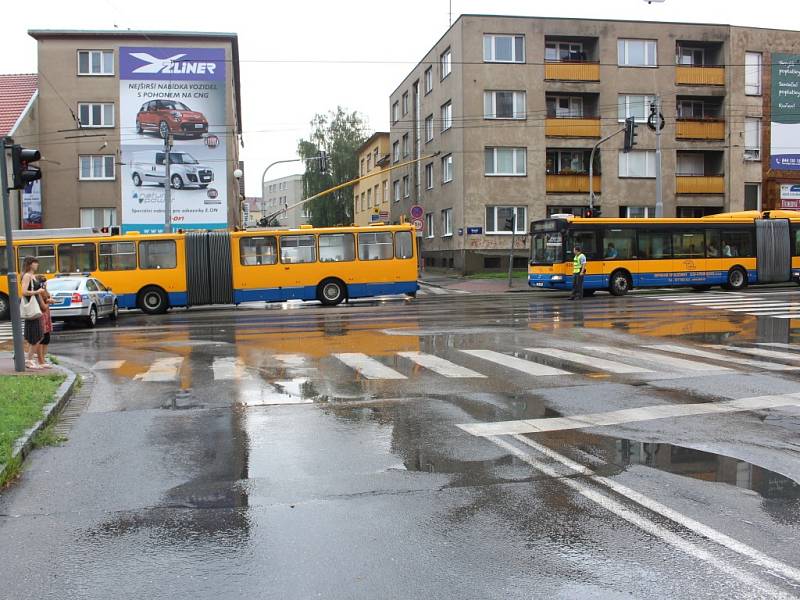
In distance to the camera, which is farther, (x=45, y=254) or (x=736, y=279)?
(x=736, y=279)

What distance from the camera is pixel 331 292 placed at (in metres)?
26.9

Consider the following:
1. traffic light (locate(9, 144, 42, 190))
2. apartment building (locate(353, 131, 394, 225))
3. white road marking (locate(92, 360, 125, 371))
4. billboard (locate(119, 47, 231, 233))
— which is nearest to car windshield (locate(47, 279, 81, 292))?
white road marking (locate(92, 360, 125, 371))

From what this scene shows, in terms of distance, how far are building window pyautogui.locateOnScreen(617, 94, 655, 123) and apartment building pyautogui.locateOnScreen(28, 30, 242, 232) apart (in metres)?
20.9

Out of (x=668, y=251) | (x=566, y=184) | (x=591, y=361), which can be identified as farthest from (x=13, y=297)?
(x=566, y=184)

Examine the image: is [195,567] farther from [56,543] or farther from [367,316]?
[367,316]

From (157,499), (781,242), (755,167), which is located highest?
(755,167)

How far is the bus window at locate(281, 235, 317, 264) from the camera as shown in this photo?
26.5 metres

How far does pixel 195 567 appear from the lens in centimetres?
412

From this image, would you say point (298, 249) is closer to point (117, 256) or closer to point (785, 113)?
point (117, 256)

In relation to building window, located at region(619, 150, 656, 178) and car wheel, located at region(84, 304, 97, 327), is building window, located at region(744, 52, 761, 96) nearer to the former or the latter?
building window, located at region(619, 150, 656, 178)

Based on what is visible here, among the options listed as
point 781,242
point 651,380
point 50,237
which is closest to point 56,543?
point 651,380

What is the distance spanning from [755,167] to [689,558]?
43.3 m

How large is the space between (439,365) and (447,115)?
3429cm

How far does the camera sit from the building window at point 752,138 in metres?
42.4
